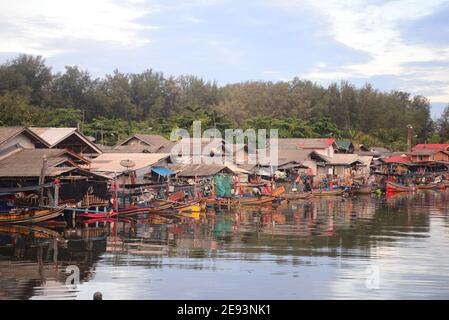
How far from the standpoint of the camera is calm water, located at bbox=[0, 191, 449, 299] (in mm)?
17219

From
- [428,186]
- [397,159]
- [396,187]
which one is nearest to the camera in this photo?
[396,187]

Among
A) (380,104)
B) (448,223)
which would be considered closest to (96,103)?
(380,104)

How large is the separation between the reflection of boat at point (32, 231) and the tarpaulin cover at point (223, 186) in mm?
16235

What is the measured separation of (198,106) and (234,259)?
6203 centimetres

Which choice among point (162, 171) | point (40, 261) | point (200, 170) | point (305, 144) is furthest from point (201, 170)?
point (305, 144)

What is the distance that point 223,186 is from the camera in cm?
4372

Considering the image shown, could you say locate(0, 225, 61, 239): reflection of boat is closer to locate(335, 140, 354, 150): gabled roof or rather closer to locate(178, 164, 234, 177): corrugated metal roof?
locate(178, 164, 234, 177): corrugated metal roof

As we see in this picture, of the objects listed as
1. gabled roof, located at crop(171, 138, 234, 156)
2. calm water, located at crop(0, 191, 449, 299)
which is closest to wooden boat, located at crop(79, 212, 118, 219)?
calm water, located at crop(0, 191, 449, 299)

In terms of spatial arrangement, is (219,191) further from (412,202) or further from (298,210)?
(412,202)

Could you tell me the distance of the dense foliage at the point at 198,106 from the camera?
65.7 metres

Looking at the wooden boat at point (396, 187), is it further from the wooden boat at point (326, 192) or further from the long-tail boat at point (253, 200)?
the long-tail boat at point (253, 200)

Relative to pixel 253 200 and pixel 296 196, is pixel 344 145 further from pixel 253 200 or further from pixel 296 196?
pixel 253 200

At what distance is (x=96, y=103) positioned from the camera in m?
76.6

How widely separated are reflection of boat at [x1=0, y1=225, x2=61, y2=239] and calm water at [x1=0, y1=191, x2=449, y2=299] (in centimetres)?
4
